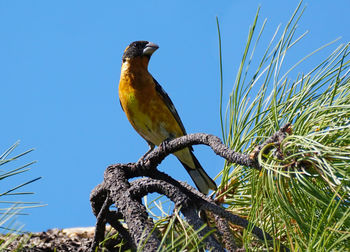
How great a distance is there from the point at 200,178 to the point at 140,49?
2174 mm

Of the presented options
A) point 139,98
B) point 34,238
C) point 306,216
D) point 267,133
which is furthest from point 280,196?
point 139,98

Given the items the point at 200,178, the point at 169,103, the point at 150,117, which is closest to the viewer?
the point at 200,178

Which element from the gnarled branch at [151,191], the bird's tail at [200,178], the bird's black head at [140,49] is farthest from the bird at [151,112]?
the gnarled branch at [151,191]

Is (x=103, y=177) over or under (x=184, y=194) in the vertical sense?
over

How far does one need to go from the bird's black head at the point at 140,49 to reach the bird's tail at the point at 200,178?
146cm

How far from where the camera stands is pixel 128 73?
5879 millimetres

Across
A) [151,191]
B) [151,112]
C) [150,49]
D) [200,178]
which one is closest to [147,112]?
[151,112]

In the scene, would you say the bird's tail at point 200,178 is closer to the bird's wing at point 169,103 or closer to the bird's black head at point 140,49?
the bird's wing at point 169,103

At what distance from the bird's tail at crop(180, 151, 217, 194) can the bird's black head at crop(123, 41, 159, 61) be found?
57.3 inches

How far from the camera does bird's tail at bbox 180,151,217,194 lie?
4.29 m

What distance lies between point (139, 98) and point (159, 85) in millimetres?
442

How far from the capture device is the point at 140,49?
20.3 ft

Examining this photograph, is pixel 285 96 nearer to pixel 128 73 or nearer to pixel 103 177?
pixel 103 177

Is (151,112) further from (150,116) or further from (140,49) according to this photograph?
(140,49)
